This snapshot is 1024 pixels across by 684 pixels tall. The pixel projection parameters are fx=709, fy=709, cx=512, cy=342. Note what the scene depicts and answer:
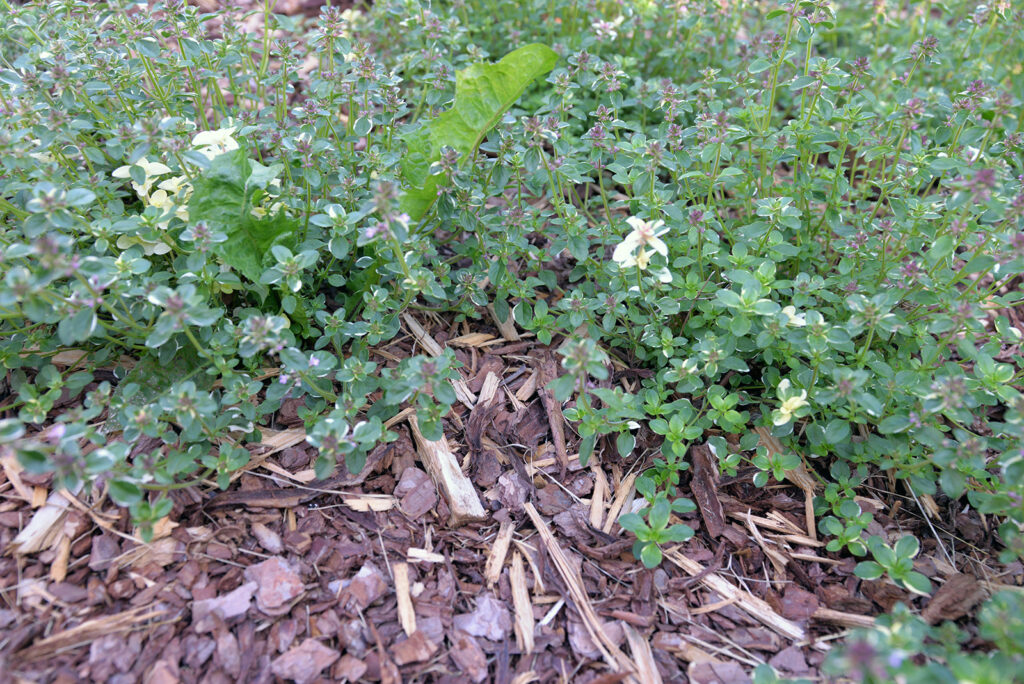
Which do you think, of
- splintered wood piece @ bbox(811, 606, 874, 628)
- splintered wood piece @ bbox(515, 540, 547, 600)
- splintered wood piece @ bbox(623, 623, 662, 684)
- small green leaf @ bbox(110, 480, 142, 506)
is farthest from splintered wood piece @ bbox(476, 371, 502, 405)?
splintered wood piece @ bbox(811, 606, 874, 628)

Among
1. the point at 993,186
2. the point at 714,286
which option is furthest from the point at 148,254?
the point at 993,186

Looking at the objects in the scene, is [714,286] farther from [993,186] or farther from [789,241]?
[993,186]

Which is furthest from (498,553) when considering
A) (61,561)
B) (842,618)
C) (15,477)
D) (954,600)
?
(15,477)

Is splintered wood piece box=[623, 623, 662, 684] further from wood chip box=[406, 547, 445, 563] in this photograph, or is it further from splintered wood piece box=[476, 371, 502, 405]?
splintered wood piece box=[476, 371, 502, 405]

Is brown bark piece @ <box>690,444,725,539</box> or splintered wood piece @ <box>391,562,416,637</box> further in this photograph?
brown bark piece @ <box>690,444,725,539</box>

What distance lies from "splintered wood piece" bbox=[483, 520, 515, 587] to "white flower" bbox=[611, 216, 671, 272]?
1055mm

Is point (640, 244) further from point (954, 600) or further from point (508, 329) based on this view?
point (954, 600)

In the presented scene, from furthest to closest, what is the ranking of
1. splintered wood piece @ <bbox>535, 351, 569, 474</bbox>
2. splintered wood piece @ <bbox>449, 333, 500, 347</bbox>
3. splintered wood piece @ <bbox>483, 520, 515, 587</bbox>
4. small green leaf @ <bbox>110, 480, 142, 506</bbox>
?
splintered wood piece @ <bbox>449, 333, 500, 347</bbox>
splintered wood piece @ <bbox>535, 351, 569, 474</bbox>
splintered wood piece @ <bbox>483, 520, 515, 587</bbox>
small green leaf @ <bbox>110, 480, 142, 506</bbox>

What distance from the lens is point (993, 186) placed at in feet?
7.42

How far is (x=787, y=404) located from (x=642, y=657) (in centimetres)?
98

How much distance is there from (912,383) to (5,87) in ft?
13.2

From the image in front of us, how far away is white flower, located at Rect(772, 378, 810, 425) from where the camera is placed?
2439 mm

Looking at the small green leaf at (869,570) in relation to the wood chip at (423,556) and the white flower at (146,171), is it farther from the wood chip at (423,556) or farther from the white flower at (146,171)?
the white flower at (146,171)

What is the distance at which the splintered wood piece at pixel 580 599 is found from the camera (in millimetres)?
2260
